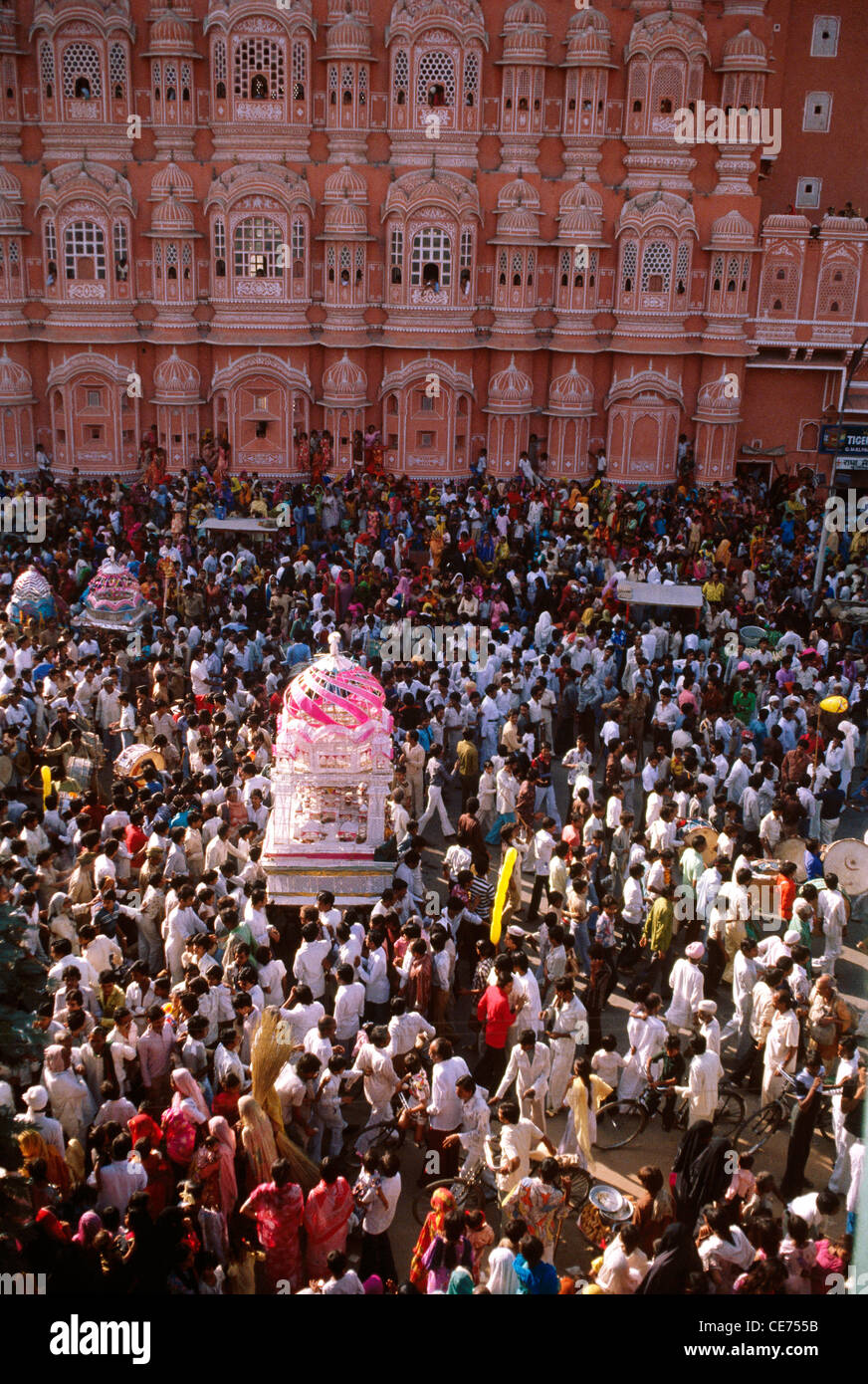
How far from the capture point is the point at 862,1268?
24.6 ft

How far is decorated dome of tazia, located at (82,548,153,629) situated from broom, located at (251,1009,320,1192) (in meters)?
9.81

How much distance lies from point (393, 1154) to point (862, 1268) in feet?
8.95

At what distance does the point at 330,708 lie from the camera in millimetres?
11914

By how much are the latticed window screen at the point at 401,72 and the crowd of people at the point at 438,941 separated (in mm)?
11066

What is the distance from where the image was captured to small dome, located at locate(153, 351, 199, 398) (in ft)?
87.0

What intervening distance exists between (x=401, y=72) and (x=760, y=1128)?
22.1m

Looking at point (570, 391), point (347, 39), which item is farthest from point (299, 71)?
point (570, 391)

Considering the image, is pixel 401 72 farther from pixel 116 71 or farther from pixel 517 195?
pixel 116 71

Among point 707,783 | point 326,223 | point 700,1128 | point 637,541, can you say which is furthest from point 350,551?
point 700,1128

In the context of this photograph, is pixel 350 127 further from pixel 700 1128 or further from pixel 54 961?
pixel 700 1128

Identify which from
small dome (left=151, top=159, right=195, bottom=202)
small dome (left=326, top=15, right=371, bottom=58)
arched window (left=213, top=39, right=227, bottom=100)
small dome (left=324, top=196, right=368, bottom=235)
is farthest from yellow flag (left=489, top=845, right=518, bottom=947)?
arched window (left=213, top=39, right=227, bottom=100)

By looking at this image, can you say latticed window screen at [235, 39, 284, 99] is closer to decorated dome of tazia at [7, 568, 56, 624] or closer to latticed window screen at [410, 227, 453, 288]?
latticed window screen at [410, 227, 453, 288]

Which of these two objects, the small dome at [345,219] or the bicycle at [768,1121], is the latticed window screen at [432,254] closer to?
the small dome at [345,219]

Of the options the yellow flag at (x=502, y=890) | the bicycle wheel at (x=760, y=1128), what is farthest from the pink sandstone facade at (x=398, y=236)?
the bicycle wheel at (x=760, y=1128)
